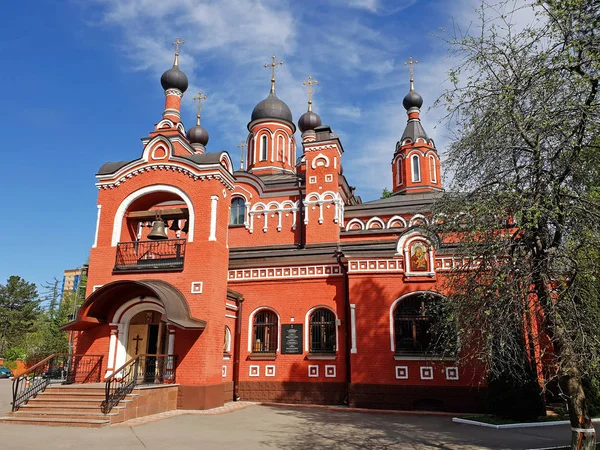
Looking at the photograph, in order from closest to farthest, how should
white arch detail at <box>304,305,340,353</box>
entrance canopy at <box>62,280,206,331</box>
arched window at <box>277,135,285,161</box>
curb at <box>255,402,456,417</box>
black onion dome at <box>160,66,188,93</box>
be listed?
entrance canopy at <box>62,280,206,331</box>, curb at <box>255,402,456,417</box>, white arch detail at <box>304,305,340,353</box>, black onion dome at <box>160,66,188,93</box>, arched window at <box>277,135,285,161</box>

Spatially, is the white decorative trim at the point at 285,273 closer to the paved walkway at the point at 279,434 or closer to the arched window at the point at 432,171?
the paved walkway at the point at 279,434

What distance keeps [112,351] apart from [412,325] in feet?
25.5

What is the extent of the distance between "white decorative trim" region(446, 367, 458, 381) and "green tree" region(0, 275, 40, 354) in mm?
41833

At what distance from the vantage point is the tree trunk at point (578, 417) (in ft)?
18.8

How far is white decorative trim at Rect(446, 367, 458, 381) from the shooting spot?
11.5 meters

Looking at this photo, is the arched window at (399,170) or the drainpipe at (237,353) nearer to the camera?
the drainpipe at (237,353)

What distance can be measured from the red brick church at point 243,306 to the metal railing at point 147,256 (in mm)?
39

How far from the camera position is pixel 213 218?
1216 cm

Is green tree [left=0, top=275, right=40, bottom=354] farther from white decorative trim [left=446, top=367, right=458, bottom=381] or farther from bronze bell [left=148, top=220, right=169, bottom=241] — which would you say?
white decorative trim [left=446, top=367, right=458, bottom=381]

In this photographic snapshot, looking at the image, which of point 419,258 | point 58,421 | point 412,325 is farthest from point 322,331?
point 58,421

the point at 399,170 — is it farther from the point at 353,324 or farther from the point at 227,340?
the point at 227,340

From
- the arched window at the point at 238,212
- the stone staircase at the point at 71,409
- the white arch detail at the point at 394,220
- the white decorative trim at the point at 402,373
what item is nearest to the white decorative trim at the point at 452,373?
the white decorative trim at the point at 402,373

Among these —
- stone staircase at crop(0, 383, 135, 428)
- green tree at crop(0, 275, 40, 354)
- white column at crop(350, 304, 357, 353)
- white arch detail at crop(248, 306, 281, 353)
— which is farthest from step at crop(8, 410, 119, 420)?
green tree at crop(0, 275, 40, 354)

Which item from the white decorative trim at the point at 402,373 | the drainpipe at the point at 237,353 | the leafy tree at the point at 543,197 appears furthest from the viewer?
the drainpipe at the point at 237,353
